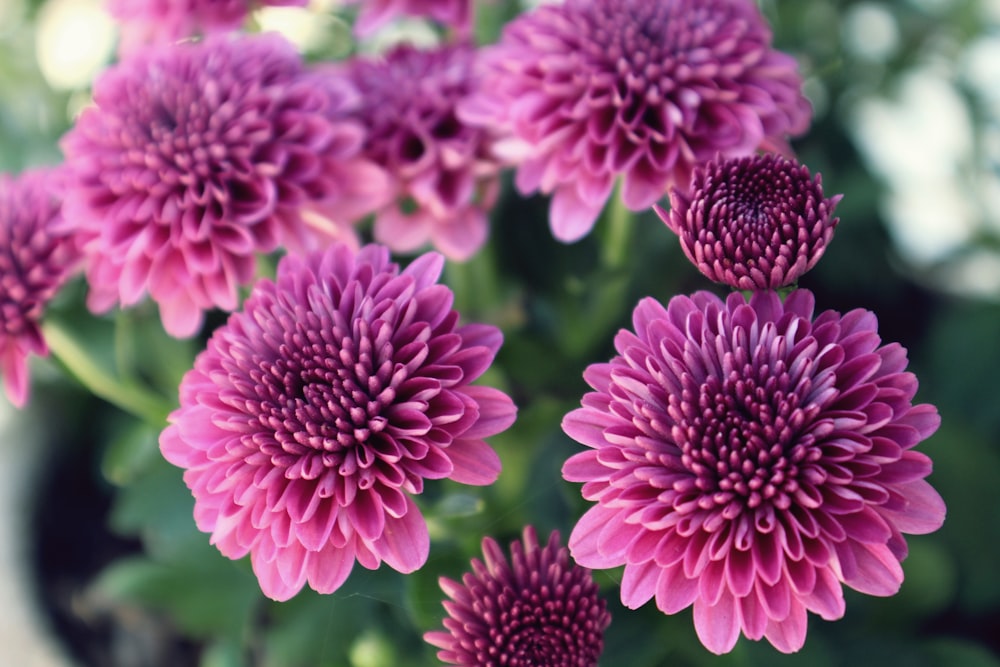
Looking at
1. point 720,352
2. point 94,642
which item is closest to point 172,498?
point 94,642

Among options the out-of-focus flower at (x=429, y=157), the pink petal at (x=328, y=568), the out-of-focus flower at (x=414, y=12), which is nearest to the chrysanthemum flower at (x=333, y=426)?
the pink petal at (x=328, y=568)

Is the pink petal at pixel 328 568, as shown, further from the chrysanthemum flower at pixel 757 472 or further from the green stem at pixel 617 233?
the green stem at pixel 617 233

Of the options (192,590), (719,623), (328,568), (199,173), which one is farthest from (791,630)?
(192,590)

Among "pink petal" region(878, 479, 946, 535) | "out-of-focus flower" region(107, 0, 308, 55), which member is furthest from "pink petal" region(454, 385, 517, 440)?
"out-of-focus flower" region(107, 0, 308, 55)

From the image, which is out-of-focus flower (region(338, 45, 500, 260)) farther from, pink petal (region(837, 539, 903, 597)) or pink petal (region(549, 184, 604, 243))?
pink petal (region(837, 539, 903, 597))

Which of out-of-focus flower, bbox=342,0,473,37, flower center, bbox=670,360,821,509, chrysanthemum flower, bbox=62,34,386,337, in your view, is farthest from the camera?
out-of-focus flower, bbox=342,0,473,37

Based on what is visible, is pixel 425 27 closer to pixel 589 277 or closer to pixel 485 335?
pixel 589 277
